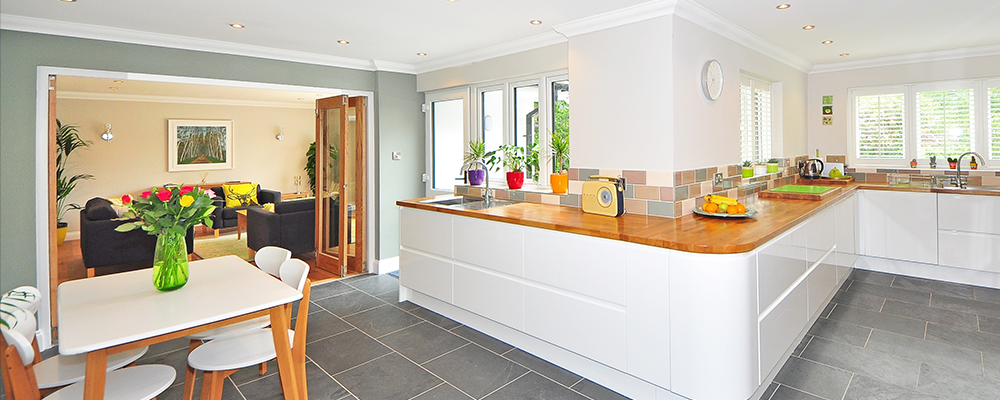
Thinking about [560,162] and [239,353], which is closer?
[239,353]

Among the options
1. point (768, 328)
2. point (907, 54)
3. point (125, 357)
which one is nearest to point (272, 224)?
point (125, 357)

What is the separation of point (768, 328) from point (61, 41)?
479 centimetres

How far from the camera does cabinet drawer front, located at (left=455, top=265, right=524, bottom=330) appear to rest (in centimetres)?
302

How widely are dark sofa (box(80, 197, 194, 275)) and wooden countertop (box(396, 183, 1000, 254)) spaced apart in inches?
147

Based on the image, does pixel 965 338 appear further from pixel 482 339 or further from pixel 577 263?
pixel 482 339

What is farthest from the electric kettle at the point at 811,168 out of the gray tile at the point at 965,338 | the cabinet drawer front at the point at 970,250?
the gray tile at the point at 965,338

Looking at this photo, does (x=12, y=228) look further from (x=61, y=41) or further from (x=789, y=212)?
(x=789, y=212)

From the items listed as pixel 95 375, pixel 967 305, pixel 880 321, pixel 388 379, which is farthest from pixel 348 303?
pixel 967 305

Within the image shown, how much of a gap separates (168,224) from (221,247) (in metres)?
5.36

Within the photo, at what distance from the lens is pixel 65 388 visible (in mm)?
1859

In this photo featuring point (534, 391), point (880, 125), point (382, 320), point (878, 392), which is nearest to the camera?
point (878, 392)

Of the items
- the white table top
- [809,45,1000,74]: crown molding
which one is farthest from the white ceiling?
the white table top

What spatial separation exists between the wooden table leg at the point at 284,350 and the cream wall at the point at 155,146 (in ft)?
25.5

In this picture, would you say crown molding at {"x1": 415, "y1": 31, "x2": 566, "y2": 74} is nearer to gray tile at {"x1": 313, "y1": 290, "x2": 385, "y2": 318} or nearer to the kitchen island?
the kitchen island
